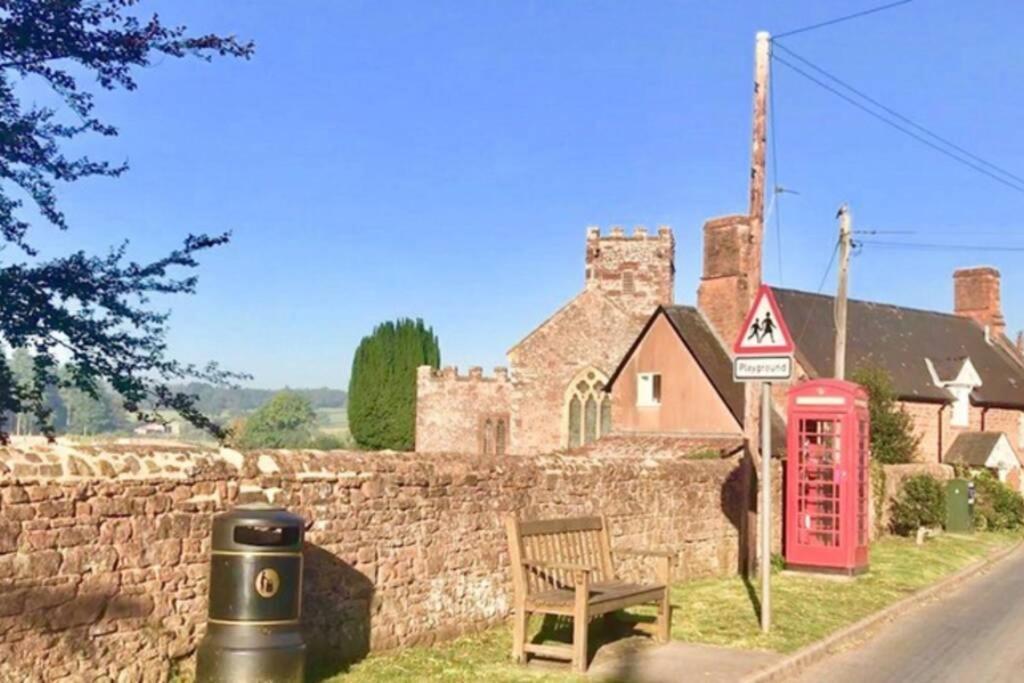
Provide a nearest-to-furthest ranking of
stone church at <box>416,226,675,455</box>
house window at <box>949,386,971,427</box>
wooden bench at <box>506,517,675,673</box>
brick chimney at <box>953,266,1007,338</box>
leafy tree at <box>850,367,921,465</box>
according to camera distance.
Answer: wooden bench at <box>506,517,675,673</box>, leafy tree at <box>850,367,921,465</box>, house window at <box>949,386,971,427</box>, brick chimney at <box>953,266,1007,338</box>, stone church at <box>416,226,675,455</box>

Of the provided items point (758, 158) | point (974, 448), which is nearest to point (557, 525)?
point (758, 158)

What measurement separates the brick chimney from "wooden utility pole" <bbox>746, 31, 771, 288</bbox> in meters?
32.8

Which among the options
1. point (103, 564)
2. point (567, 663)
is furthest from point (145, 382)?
point (567, 663)

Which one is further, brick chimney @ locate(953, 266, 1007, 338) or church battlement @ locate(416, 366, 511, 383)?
church battlement @ locate(416, 366, 511, 383)

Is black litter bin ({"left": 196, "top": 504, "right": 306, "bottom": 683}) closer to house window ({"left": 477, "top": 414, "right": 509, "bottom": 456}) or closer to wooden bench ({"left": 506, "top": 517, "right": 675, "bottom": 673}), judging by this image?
wooden bench ({"left": 506, "top": 517, "right": 675, "bottom": 673})

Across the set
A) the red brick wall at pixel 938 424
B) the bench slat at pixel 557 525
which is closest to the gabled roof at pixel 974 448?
the red brick wall at pixel 938 424

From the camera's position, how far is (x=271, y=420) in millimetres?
131000

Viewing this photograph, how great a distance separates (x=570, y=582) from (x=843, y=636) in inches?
119

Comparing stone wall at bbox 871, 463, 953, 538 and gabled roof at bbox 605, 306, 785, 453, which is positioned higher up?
gabled roof at bbox 605, 306, 785, 453

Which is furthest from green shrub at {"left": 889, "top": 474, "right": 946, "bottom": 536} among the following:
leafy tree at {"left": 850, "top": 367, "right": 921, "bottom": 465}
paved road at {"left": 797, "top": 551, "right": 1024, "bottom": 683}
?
paved road at {"left": 797, "top": 551, "right": 1024, "bottom": 683}

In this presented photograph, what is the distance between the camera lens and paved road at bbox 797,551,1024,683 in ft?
30.5

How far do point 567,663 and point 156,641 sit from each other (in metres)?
3.49

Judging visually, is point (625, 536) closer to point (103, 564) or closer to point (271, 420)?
point (103, 564)

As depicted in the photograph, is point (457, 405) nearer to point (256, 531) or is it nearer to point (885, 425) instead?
point (885, 425)
